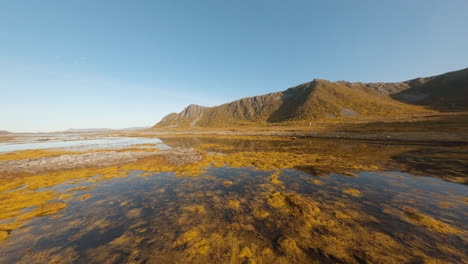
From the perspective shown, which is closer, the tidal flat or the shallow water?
→ the tidal flat

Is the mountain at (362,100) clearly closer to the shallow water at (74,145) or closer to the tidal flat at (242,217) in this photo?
the shallow water at (74,145)

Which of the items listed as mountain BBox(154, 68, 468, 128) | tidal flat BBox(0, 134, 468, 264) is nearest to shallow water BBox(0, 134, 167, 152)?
tidal flat BBox(0, 134, 468, 264)

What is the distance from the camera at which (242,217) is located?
7.20m

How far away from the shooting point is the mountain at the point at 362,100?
291 feet

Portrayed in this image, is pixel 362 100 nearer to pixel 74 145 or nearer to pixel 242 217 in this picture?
pixel 242 217

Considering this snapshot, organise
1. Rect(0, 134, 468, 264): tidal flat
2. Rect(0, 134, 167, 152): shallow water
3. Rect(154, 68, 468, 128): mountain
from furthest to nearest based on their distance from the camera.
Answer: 1. Rect(154, 68, 468, 128): mountain
2. Rect(0, 134, 167, 152): shallow water
3. Rect(0, 134, 468, 264): tidal flat

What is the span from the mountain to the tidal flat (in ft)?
289

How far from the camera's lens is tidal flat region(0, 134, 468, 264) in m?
5.05

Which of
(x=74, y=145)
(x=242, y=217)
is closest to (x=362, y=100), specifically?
(x=242, y=217)

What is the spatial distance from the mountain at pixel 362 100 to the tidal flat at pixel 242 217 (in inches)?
3464

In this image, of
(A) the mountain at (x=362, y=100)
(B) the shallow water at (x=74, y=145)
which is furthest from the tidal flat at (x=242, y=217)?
(A) the mountain at (x=362, y=100)

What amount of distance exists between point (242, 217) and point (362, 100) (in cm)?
12996

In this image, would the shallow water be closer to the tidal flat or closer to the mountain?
the tidal flat

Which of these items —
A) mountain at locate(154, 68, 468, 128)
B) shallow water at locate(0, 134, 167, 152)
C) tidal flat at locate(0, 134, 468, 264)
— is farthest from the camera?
mountain at locate(154, 68, 468, 128)
